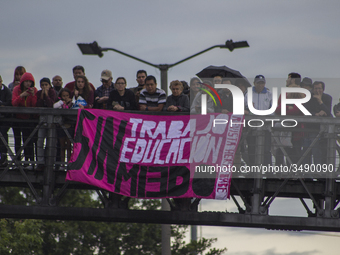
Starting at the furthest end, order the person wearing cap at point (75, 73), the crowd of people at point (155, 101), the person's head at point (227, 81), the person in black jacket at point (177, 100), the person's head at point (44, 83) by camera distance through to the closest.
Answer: the person wearing cap at point (75, 73)
the person's head at point (227, 81)
the person's head at point (44, 83)
the person in black jacket at point (177, 100)
the crowd of people at point (155, 101)

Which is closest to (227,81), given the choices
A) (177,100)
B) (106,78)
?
(177,100)

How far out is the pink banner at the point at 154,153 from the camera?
10.1 metres

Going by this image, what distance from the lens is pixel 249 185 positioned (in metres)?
10.6

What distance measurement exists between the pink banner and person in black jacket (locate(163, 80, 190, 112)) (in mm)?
310

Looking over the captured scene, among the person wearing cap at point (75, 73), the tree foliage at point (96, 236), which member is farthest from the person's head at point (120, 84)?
the tree foliage at point (96, 236)

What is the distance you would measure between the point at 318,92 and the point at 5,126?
231 inches

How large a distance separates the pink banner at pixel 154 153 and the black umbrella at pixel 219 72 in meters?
2.25

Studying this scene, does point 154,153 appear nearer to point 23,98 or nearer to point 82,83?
point 82,83

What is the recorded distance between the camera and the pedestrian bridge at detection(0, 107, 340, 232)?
10.2m

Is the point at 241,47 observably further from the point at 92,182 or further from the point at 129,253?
the point at 129,253

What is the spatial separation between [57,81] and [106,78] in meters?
1.21

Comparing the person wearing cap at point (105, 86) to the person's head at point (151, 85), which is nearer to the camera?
the person's head at point (151, 85)

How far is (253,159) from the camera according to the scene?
1031 cm

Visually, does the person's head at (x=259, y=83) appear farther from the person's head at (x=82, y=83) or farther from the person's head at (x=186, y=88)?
the person's head at (x=82, y=83)
